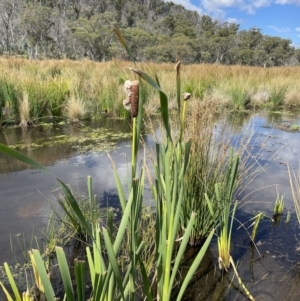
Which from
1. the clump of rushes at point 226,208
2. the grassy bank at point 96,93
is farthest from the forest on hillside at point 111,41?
the clump of rushes at point 226,208

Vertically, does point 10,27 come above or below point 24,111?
above

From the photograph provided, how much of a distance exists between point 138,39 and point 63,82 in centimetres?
3417

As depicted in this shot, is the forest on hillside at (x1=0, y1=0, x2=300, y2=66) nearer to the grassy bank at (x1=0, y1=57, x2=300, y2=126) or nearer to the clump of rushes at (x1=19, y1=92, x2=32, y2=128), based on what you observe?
the grassy bank at (x1=0, y1=57, x2=300, y2=126)

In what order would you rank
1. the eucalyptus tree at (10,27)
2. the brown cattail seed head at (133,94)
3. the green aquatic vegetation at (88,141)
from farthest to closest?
the eucalyptus tree at (10,27) → the green aquatic vegetation at (88,141) → the brown cattail seed head at (133,94)

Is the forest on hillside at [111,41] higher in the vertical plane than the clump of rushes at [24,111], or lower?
higher

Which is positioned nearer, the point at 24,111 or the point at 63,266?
the point at 63,266

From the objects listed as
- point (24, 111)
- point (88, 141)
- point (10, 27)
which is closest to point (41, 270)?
point (88, 141)

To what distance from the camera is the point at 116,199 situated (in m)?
3.04

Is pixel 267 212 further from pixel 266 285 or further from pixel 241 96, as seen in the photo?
pixel 241 96

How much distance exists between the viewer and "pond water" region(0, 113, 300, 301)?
197 centimetres

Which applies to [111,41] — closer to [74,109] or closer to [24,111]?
[74,109]

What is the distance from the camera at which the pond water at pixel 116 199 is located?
1.97 m

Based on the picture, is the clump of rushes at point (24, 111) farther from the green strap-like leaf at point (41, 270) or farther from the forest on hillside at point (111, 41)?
the forest on hillside at point (111, 41)

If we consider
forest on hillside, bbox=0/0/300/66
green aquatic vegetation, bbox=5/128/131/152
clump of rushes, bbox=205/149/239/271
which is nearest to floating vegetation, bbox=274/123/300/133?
green aquatic vegetation, bbox=5/128/131/152
